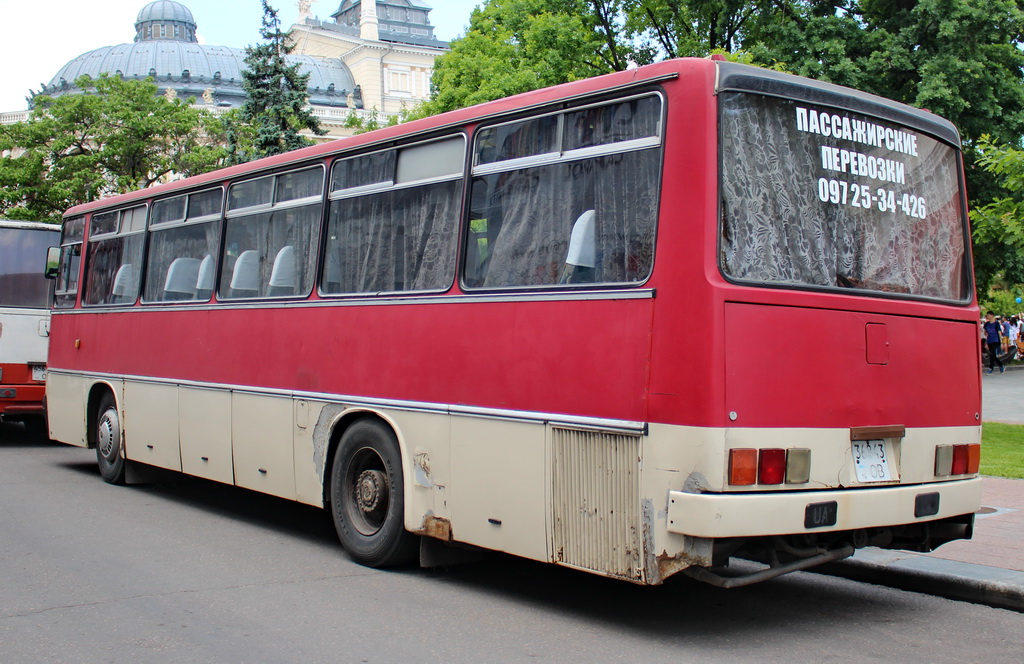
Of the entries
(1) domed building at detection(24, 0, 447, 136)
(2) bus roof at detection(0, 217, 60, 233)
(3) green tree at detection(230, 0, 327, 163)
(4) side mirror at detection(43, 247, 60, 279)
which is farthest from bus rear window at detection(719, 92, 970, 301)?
(1) domed building at detection(24, 0, 447, 136)

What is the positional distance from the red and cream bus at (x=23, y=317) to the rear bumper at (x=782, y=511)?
1204 cm

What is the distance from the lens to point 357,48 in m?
108

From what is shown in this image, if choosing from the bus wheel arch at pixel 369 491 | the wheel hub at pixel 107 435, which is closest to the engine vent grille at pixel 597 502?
the bus wheel arch at pixel 369 491

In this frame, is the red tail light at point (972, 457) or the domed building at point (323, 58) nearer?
the red tail light at point (972, 457)

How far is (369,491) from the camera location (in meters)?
7.75

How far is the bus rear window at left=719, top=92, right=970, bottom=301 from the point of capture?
574 centimetres

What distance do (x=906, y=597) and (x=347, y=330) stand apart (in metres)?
4.17

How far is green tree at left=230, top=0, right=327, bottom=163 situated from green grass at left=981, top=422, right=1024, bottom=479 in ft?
62.8

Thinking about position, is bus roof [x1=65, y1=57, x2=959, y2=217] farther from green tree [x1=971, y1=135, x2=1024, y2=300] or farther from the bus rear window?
green tree [x1=971, y1=135, x2=1024, y2=300]

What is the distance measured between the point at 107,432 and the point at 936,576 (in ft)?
27.9

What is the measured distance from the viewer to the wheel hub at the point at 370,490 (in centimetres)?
766

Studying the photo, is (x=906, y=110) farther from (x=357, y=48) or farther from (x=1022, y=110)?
(x=357, y=48)

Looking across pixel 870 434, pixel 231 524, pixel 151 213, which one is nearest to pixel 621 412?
pixel 870 434

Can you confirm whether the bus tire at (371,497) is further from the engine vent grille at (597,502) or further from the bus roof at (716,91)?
the bus roof at (716,91)
